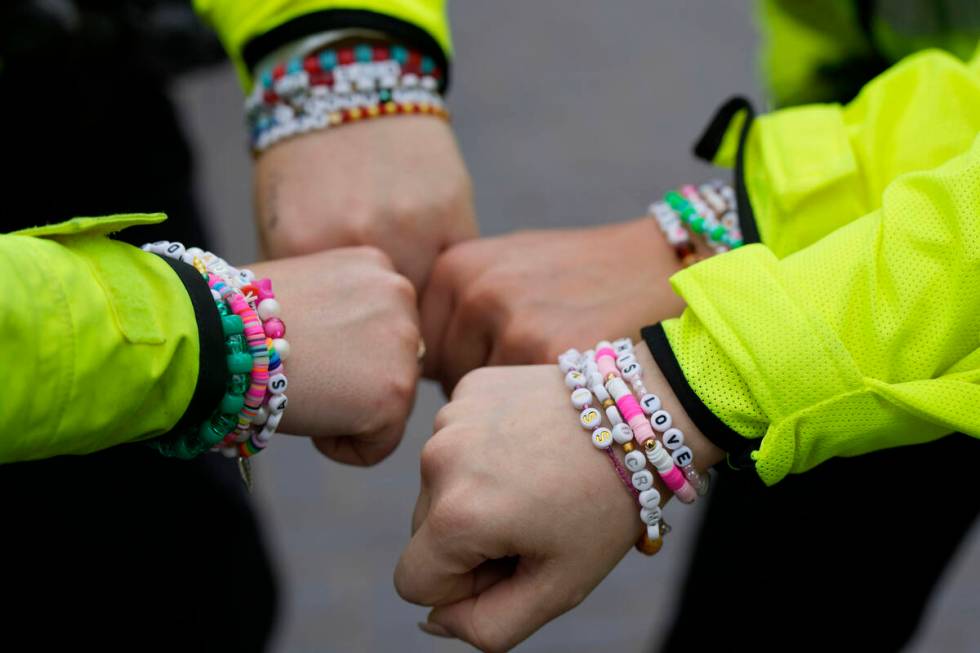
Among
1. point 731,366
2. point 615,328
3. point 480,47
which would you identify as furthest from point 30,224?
point 480,47

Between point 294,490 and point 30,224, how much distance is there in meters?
0.80

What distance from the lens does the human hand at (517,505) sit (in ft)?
2.19

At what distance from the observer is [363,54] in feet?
3.05

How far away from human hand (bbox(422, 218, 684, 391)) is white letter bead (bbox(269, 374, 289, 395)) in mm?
207

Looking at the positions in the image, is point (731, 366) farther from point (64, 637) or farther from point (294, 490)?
point (294, 490)

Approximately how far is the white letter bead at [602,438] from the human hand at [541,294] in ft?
0.47

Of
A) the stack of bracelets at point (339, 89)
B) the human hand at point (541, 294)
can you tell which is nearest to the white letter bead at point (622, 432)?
the human hand at point (541, 294)

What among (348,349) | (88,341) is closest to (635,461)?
(348,349)

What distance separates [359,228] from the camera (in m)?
0.89

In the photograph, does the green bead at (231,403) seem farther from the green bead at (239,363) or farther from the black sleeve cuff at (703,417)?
the black sleeve cuff at (703,417)

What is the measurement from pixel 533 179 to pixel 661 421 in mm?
1398

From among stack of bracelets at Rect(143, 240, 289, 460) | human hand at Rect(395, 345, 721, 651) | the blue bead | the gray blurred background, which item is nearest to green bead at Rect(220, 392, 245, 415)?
stack of bracelets at Rect(143, 240, 289, 460)

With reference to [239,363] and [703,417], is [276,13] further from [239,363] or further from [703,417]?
[703,417]

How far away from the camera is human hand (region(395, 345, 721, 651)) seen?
2.19ft
